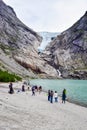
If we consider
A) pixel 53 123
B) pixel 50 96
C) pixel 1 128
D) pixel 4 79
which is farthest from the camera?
pixel 4 79

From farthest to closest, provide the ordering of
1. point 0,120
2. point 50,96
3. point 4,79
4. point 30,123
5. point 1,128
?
point 4,79 < point 50,96 < point 30,123 < point 0,120 < point 1,128

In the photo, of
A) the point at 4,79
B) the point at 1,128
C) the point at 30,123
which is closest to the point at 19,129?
the point at 1,128

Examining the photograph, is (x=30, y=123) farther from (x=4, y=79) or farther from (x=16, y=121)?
(x=4, y=79)

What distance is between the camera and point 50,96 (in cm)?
4953

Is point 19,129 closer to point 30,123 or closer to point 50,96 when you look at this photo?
point 30,123

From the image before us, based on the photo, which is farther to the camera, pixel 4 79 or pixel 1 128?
pixel 4 79

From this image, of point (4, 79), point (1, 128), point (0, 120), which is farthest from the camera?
point (4, 79)

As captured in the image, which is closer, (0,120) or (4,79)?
(0,120)

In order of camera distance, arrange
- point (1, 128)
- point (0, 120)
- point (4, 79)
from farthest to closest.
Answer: point (4, 79) → point (0, 120) → point (1, 128)

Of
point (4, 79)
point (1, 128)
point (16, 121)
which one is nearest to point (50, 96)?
point (16, 121)

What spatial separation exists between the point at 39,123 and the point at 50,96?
25.6 metres

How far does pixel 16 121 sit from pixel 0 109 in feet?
13.3

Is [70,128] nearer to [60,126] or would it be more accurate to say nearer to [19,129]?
[60,126]

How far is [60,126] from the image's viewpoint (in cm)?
2417
